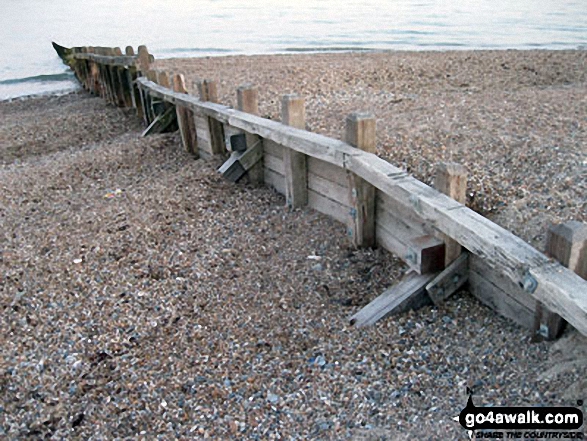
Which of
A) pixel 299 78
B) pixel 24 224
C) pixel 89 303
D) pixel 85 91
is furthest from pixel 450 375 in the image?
pixel 85 91

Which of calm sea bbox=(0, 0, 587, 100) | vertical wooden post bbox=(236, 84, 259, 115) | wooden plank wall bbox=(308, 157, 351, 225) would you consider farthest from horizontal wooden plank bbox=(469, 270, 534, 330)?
calm sea bbox=(0, 0, 587, 100)

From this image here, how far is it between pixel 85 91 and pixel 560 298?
75.4ft

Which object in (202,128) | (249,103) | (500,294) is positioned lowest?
(500,294)

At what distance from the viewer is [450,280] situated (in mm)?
3865

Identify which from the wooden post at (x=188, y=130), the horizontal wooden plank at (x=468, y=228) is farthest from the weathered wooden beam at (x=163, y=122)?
the horizontal wooden plank at (x=468, y=228)

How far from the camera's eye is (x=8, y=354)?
3.99 m

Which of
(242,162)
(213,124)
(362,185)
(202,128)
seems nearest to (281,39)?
(202,128)

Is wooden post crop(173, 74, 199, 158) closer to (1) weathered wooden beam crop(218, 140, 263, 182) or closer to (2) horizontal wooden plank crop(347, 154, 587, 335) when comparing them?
(1) weathered wooden beam crop(218, 140, 263, 182)

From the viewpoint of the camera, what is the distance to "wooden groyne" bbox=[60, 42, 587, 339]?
107 inches

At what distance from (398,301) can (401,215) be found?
90cm

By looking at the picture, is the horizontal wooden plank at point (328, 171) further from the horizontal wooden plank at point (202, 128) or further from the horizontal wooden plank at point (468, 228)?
the horizontal wooden plank at point (202, 128)

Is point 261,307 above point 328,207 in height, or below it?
below

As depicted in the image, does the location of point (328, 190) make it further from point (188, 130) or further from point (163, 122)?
point (163, 122)

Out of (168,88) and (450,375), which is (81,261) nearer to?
(450,375)
